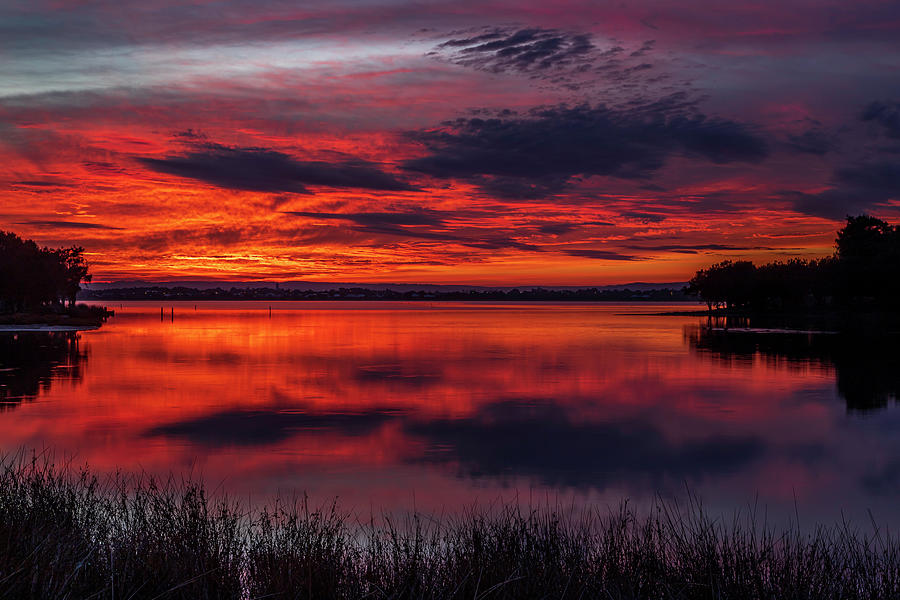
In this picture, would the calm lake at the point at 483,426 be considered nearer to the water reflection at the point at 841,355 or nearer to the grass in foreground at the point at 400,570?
the water reflection at the point at 841,355

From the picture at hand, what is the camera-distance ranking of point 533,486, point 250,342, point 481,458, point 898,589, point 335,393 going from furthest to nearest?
point 250,342 → point 335,393 → point 481,458 → point 533,486 → point 898,589

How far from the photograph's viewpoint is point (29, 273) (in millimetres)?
101625

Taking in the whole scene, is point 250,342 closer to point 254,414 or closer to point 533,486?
point 254,414

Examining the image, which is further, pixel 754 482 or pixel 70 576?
pixel 754 482

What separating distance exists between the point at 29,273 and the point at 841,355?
94863 millimetres

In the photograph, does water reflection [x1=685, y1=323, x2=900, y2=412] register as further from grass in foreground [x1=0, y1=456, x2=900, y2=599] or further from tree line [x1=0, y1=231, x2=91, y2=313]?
tree line [x1=0, y1=231, x2=91, y2=313]

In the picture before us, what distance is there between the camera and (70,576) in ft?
25.5

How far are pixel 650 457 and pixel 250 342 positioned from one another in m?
52.2

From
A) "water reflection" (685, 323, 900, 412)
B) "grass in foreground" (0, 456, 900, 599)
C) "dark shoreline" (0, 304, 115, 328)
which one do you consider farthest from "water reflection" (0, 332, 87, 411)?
"water reflection" (685, 323, 900, 412)

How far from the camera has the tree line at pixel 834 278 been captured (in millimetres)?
99562

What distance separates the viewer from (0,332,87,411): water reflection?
106 feet

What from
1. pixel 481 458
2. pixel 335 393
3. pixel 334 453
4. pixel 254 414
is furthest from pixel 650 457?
pixel 335 393

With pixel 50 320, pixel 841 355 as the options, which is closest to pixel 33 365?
pixel 841 355

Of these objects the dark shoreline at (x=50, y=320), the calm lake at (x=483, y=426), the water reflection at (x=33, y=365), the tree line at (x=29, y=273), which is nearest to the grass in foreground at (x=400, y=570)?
the calm lake at (x=483, y=426)
